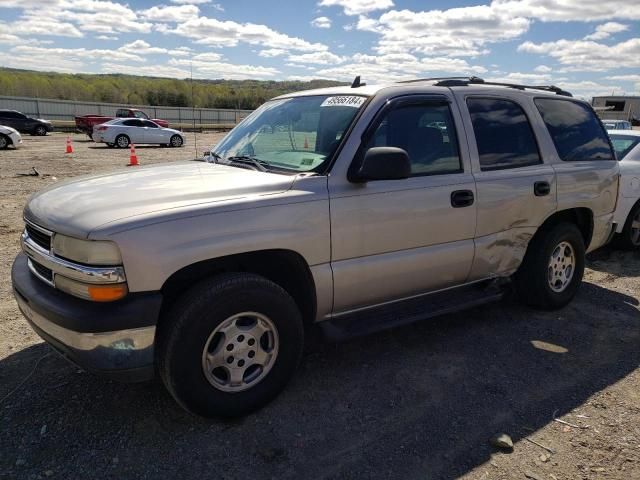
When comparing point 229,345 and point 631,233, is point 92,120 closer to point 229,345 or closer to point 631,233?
point 631,233

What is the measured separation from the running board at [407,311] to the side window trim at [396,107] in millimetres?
959

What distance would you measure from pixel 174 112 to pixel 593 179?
165 ft

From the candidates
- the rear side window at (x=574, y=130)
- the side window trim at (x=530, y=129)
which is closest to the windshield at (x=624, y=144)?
the rear side window at (x=574, y=130)

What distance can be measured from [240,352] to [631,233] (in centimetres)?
616

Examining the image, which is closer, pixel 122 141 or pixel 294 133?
pixel 294 133

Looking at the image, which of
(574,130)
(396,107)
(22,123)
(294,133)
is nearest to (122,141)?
(22,123)

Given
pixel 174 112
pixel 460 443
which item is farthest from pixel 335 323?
pixel 174 112

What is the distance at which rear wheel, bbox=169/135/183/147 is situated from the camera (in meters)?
26.2

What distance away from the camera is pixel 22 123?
30.6 meters

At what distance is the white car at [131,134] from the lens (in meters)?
24.5

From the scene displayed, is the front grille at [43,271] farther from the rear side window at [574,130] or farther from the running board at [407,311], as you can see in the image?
the rear side window at [574,130]

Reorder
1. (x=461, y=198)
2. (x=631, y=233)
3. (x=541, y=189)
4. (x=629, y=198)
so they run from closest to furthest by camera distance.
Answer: (x=461, y=198) < (x=541, y=189) < (x=629, y=198) < (x=631, y=233)

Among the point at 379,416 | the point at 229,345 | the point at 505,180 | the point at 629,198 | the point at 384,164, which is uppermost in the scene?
the point at 384,164

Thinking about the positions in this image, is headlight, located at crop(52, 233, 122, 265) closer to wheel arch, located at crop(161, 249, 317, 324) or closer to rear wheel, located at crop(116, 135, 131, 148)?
wheel arch, located at crop(161, 249, 317, 324)
